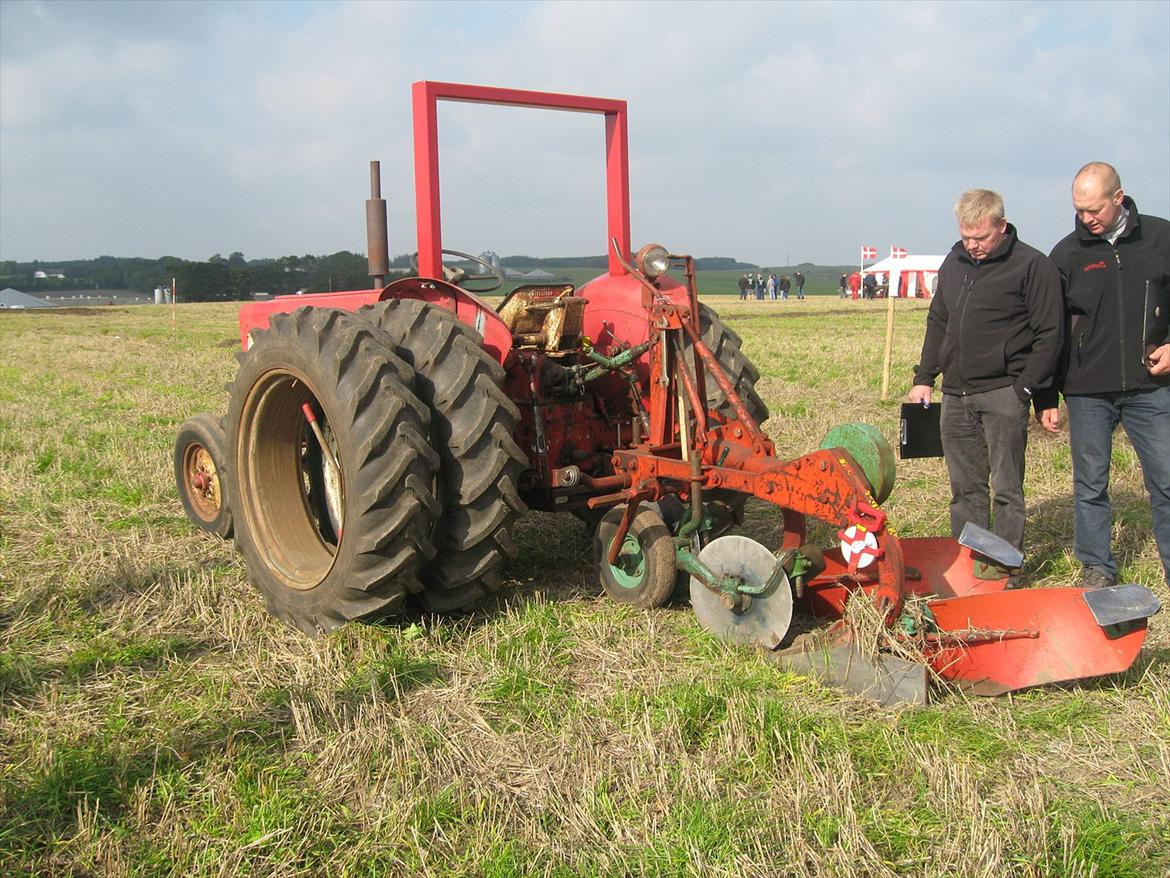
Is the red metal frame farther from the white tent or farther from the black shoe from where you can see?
the white tent

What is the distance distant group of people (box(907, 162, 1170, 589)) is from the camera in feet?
13.4

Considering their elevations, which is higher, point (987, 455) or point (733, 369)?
point (733, 369)

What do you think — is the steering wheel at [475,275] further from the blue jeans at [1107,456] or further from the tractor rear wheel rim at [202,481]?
the blue jeans at [1107,456]

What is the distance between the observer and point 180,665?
144 inches

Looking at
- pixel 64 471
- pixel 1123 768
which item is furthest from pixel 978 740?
pixel 64 471

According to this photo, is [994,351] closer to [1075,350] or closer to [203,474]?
[1075,350]

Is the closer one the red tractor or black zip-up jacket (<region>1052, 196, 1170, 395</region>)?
the red tractor

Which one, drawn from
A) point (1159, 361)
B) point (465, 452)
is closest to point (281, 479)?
point (465, 452)

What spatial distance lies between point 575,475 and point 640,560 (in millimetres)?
451

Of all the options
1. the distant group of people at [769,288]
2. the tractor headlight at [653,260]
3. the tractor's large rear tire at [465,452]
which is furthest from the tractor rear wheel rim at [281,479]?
the distant group of people at [769,288]

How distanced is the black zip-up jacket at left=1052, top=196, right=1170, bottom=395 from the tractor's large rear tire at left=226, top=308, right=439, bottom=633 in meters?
2.74

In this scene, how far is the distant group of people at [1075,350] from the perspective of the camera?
4.07m

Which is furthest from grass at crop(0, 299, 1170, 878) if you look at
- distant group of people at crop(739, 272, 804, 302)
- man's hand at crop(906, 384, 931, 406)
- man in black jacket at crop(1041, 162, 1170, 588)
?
distant group of people at crop(739, 272, 804, 302)

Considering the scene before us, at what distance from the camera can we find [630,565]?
4.29 meters
